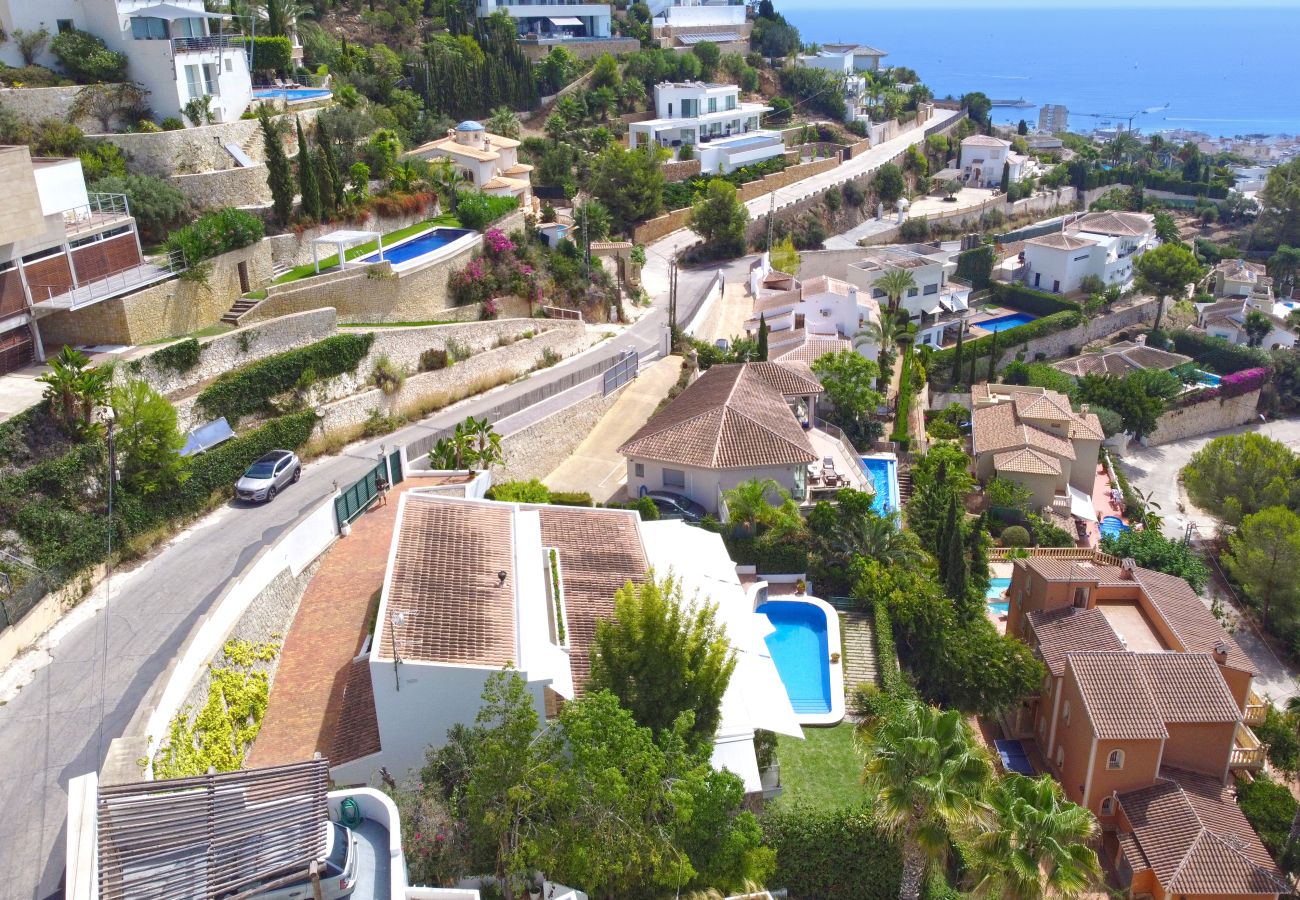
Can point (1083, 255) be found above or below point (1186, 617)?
above

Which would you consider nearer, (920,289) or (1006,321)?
(920,289)

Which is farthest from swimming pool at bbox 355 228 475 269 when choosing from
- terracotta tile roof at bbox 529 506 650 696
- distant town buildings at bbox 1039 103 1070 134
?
distant town buildings at bbox 1039 103 1070 134

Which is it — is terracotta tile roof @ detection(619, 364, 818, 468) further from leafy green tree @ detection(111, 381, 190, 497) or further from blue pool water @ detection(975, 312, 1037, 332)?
blue pool water @ detection(975, 312, 1037, 332)

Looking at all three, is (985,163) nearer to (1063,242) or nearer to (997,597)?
(1063,242)

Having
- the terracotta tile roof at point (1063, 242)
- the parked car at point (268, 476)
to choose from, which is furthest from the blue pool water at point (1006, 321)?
the parked car at point (268, 476)

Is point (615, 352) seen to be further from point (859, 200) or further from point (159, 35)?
point (859, 200)

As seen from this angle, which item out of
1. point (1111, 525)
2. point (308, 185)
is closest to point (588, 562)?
point (308, 185)
